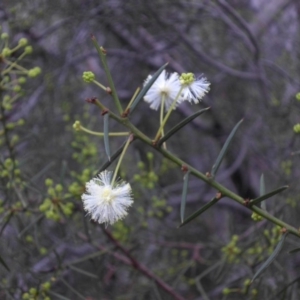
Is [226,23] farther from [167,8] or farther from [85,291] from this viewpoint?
[85,291]

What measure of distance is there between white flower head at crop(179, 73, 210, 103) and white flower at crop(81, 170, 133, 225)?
0.72 feet

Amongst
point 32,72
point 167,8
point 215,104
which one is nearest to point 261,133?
point 215,104

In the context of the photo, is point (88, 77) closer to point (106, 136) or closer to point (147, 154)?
point (106, 136)

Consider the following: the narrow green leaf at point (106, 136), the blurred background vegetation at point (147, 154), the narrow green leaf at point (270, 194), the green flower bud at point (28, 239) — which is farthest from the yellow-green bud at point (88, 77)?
the green flower bud at point (28, 239)

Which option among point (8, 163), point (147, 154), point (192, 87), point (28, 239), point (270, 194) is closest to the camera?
point (270, 194)

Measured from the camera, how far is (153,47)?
3053 millimetres

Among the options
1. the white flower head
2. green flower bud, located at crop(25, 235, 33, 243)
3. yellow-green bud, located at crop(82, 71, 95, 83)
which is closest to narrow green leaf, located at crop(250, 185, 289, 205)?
the white flower head

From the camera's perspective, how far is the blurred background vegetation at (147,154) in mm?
1745

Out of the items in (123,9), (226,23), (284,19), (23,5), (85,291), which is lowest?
(85,291)

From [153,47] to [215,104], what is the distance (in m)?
0.55

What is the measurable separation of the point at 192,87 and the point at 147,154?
3.05ft

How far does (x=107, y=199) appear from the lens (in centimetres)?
109

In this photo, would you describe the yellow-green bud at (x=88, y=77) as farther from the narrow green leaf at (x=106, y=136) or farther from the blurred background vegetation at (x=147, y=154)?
the blurred background vegetation at (x=147, y=154)

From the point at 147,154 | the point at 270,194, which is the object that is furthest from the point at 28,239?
the point at 270,194
